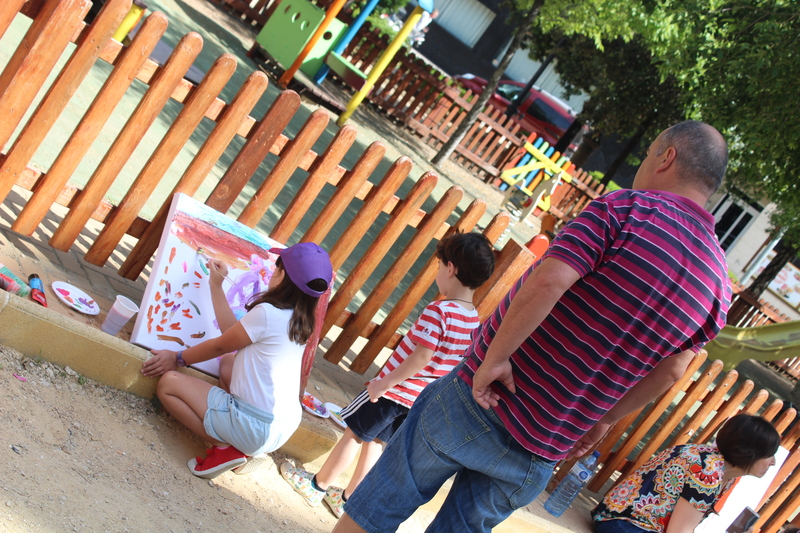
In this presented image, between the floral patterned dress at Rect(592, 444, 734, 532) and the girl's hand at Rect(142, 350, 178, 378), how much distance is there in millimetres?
2967

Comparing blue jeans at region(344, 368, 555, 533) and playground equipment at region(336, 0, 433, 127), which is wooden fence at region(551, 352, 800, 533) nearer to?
blue jeans at region(344, 368, 555, 533)

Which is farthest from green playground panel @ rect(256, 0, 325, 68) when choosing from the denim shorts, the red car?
the red car

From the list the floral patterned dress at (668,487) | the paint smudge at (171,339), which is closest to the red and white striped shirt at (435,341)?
the paint smudge at (171,339)

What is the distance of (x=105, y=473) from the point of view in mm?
2812

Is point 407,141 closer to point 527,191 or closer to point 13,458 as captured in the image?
point 527,191

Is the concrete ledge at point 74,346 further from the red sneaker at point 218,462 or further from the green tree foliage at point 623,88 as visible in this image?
the green tree foliage at point 623,88

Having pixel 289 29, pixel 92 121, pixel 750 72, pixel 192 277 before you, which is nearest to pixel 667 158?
pixel 192 277

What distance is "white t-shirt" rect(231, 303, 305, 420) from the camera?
10.3 feet

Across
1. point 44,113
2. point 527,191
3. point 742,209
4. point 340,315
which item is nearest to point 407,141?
point 527,191

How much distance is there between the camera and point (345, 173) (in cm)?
430

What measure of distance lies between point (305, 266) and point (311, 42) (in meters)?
9.83

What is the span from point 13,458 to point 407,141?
12957 mm

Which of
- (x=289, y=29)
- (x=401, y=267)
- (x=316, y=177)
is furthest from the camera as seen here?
(x=289, y=29)

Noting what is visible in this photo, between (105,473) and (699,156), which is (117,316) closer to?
(105,473)
